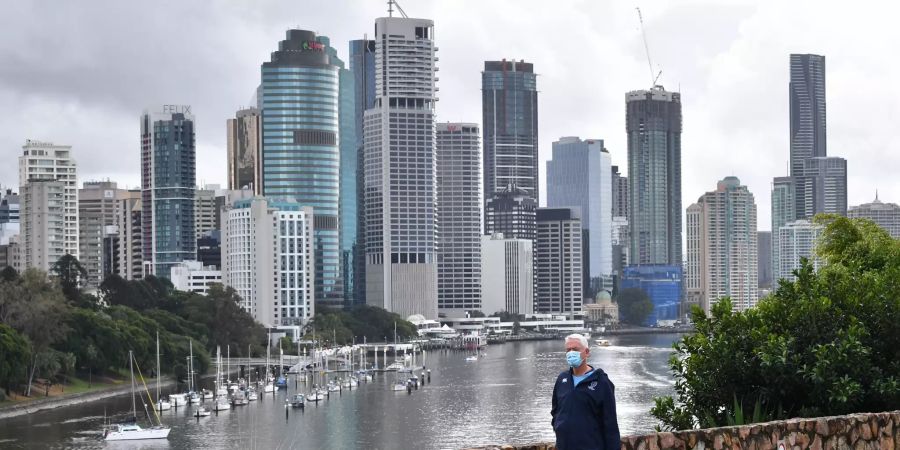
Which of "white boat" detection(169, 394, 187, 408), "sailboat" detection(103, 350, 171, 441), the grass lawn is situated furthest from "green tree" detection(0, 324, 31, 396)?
"sailboat" detection(103, 350, 171, 441)

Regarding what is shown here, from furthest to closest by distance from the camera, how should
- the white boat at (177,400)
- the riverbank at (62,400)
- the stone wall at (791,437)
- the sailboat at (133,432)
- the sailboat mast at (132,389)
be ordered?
the white boat at (177,400) < the riverbank at (62,400) < the sailboat mast at (132,389) < the sailboat at (133,432) < the stone wall at (791,437)

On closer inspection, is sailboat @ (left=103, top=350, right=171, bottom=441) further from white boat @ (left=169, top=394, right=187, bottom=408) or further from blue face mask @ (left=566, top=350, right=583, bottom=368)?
blue face mask @ (left=566, top=350, right=583, bottom=368)

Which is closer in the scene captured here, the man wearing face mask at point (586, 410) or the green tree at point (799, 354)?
the man wearing face mask at point (586, 410)

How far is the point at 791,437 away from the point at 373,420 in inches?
3278

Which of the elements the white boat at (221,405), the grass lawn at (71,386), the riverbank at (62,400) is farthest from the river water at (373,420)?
the grass lawn at (71,386)

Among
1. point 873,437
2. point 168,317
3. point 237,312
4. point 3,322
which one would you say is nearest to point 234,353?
point 237,312

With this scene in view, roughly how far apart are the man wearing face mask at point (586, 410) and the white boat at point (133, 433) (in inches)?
2991

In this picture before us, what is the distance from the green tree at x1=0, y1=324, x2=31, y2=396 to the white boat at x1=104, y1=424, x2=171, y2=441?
13.7 metres

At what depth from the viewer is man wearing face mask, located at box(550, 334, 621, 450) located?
612 inches

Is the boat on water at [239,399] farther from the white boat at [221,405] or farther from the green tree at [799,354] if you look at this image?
the green tree at [799,354]

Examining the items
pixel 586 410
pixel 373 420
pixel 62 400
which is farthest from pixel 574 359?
pixel 62 400

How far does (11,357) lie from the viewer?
10112 centimetres

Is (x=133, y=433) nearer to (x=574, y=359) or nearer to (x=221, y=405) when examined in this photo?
(x=221, y=405)

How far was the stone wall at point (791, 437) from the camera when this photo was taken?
19.0m
